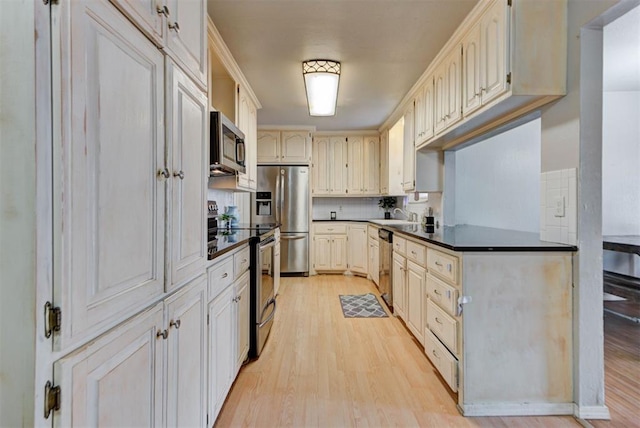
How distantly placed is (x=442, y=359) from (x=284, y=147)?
3.98 meters

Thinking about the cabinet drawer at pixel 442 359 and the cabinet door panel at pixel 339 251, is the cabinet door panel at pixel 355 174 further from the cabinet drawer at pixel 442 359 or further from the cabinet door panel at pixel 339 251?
the cabinet drawer at pixel 442 359

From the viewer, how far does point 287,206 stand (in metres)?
5.17

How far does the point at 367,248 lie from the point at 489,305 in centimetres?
334

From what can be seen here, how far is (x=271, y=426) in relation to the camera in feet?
5.50

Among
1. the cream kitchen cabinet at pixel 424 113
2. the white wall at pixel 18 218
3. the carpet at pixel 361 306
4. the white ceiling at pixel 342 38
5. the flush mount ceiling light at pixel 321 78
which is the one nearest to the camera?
the white wall at pixel 18 218

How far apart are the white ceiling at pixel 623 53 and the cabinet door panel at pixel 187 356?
2781 millimetres

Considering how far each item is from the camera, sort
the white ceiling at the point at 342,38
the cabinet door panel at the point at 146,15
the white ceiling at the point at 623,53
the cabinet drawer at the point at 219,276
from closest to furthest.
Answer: the cabinet door panel at the point at 146,15, the cabinet drawer at the point at 219,276, the white ceiling at the point at 342,38, the white ceiling at the point at 623,53

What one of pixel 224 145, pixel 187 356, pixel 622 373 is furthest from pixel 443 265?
pixel 224 145

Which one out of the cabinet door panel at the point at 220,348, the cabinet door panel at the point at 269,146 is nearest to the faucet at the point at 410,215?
the cabinet door panel at the point at 269,146

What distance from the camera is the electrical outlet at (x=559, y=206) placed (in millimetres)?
1835

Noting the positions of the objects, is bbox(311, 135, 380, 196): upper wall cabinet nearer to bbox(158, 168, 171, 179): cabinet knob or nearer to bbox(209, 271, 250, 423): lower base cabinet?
bbox(209, 271, 250, 423): lower base cabinet

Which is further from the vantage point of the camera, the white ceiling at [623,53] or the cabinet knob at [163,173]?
the white ceiling at [623,53]

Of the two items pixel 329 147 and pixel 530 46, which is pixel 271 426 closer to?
pixel 530 46

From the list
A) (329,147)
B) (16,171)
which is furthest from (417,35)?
(329,147)
